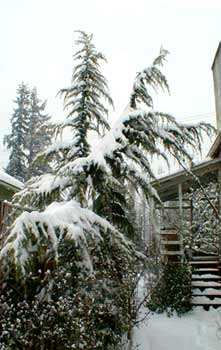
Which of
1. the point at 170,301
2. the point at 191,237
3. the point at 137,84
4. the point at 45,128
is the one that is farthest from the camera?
the point at 191,237

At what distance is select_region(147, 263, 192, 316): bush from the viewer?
8836 mm

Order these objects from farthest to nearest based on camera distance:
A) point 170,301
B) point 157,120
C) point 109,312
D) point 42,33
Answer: point 42,33 < point 170,301 < point 157,120 < point 109,312

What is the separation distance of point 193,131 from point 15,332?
4415 mm

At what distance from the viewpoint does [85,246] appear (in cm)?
444

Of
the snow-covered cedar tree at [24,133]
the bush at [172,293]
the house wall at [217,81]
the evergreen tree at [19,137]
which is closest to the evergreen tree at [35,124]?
the snow-covered cedar tree at [24,133]

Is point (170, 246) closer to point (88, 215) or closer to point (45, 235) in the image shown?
point (88, 215)

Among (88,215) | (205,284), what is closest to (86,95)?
(88,215)

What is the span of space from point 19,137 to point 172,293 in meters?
21.7

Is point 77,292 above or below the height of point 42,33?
below

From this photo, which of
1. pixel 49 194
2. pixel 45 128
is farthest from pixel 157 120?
pixel 45 128

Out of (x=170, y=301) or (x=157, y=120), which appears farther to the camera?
(x=170, y=301)

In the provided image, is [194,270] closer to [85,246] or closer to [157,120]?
[157,120]

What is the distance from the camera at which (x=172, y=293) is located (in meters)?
9.09

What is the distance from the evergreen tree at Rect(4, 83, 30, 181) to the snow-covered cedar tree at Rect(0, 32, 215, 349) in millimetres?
19032
